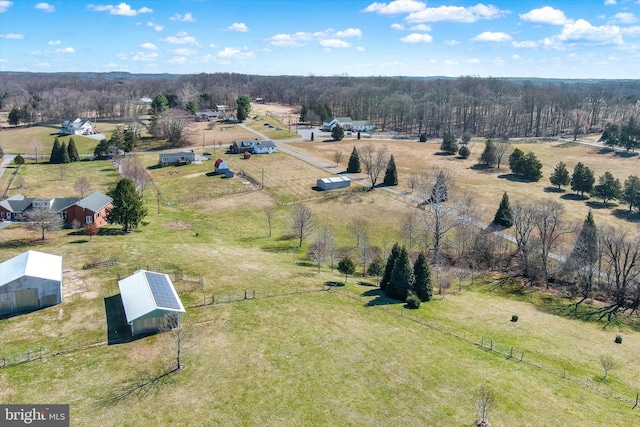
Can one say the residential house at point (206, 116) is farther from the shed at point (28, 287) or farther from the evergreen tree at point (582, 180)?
the shed at point (28, 287)

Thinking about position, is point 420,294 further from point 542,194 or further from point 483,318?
point 542,194

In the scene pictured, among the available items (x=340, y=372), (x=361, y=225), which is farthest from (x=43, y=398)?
(x=361, y=225)

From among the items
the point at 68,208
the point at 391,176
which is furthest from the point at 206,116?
the point at 68,208

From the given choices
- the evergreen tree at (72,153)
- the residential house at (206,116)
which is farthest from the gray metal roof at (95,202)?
the residential house at (206,116)

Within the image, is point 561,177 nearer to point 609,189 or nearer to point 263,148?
point 609,189

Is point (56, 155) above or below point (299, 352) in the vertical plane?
above

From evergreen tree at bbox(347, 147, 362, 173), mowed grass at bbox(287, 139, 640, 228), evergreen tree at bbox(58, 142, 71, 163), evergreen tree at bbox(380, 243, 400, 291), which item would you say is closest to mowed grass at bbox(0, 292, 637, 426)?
evergreen tree at bbox(380, 243, 400, 291)

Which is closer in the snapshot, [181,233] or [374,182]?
[181,233]
